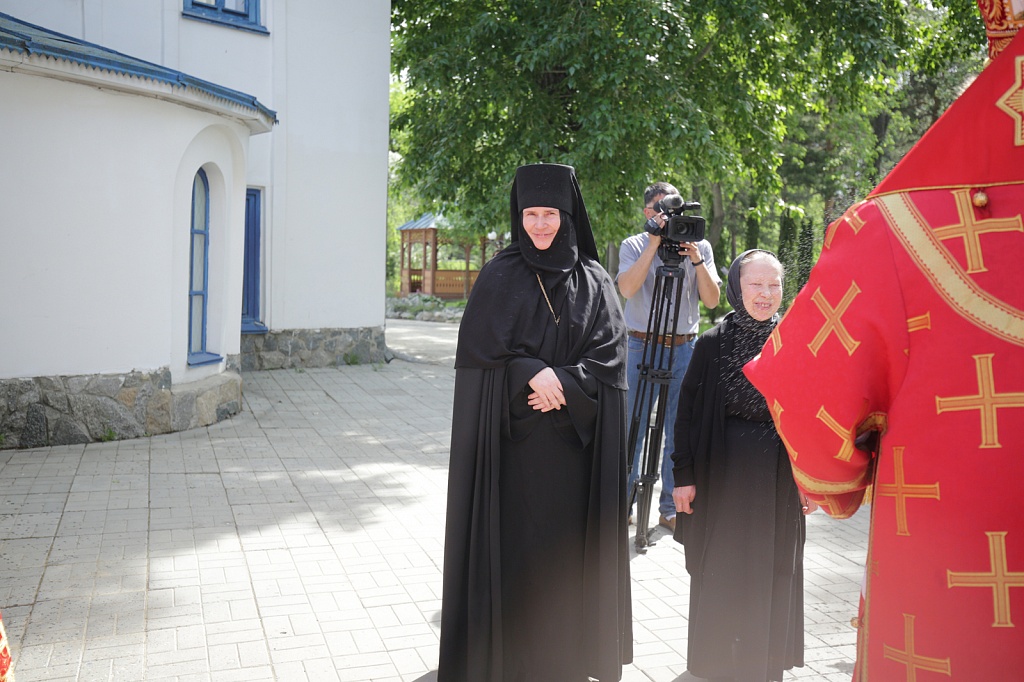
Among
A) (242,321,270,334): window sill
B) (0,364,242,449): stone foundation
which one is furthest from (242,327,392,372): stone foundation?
(0,364,242,449): stone foundation

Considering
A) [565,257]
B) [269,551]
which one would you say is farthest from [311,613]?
[565,257]

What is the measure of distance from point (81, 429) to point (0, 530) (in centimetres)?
257

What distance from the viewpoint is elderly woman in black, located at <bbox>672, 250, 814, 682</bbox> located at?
135 inches

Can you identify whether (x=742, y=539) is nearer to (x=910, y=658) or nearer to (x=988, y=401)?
(x=910, y=658)

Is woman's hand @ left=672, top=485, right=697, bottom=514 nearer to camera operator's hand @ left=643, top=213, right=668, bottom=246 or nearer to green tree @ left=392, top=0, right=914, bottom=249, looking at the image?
camera operator's hand @ left=643, top=213, right=668, bottom=246

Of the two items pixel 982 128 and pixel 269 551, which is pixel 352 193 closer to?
pixel 269 551

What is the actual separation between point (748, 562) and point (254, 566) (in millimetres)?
2865

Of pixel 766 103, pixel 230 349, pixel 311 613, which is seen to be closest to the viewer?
pixel 311 613

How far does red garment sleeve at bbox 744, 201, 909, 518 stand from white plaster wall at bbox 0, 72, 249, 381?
24.0ft

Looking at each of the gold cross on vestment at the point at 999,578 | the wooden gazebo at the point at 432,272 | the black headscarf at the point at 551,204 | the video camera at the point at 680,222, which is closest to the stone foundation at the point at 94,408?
the video camera at the point at 680,222

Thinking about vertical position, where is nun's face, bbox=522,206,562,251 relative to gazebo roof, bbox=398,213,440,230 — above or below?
below

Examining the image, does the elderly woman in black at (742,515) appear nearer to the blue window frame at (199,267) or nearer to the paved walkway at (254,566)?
the paved walkway at (254,566)

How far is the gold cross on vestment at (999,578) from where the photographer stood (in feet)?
5.07

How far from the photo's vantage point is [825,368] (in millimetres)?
1649
